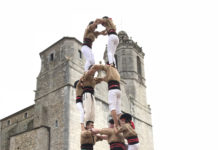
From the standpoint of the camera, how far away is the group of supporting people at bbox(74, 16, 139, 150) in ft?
18.3

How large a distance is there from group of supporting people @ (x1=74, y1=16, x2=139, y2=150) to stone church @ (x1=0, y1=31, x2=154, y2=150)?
13.9 meters

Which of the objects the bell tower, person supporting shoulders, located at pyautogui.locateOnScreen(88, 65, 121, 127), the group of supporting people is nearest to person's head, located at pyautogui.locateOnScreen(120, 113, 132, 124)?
the group of supporting people

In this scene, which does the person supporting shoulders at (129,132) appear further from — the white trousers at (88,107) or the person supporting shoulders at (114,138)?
the white trousers at (88,107)

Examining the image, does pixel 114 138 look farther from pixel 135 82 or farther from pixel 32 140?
pixel 135 82

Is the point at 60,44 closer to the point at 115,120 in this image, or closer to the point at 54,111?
the point at 54,111

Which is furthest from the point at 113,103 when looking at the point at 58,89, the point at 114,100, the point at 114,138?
the point at 58,89

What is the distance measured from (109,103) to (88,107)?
0.52 metres

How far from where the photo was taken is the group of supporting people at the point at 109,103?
5574mm

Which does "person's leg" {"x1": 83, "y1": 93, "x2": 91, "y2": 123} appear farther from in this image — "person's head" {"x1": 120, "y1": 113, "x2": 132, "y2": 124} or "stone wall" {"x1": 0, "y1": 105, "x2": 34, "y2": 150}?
"stone wall" {"x1": 0, "y1": 105, "x2": 34, "y2": 150}

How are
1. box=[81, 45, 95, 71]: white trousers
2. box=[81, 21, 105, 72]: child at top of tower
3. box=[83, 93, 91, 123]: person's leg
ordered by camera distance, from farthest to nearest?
box=[81, 21, 105, 72]: child at top of tower
box=[81, 45, 95, 71]: white trousers
box=[83, 93, 91, 123]: person's leg

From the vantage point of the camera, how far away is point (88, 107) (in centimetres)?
618

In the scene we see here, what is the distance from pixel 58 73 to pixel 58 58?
1375 millimetres

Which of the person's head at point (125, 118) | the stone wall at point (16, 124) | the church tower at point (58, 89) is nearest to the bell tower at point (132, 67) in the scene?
the church tower at point (58, 89)

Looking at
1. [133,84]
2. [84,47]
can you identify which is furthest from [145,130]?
[84,47]
